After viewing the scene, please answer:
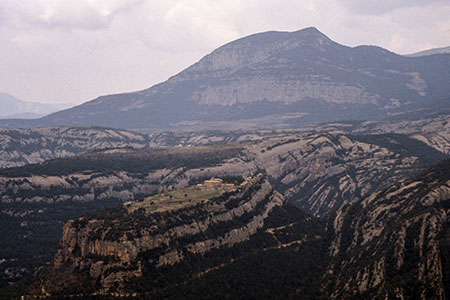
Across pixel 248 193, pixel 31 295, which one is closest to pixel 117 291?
pixel 31 295

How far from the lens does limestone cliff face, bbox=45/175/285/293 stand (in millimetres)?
132750

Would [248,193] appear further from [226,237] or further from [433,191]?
[433,191]

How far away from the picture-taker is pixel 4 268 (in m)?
182

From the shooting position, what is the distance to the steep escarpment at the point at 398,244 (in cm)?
11869

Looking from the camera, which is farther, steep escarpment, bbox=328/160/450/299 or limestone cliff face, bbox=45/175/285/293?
limestone cliff face, bbox=45/175/285/293

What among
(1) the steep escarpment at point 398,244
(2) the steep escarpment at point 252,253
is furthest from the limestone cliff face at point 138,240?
(1) the steep escarpment at point 398,244

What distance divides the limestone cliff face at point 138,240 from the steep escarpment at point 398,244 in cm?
3054

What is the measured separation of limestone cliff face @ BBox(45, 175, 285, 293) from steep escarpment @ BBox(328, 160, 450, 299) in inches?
1203

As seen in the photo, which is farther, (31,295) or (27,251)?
(27,251)

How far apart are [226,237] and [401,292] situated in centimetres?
5822

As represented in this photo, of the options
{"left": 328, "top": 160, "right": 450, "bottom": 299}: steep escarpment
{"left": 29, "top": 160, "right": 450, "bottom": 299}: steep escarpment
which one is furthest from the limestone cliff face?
{"left": 328, "top": 160, "right": 450, "bottom": 299}: steep escarpment

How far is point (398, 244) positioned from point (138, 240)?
59131 millimetres

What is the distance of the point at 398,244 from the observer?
136m

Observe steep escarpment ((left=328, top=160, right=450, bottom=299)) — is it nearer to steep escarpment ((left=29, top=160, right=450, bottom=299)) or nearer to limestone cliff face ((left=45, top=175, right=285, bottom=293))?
steep escarpment ((left=29, top=160, right=450, bottom=299))
